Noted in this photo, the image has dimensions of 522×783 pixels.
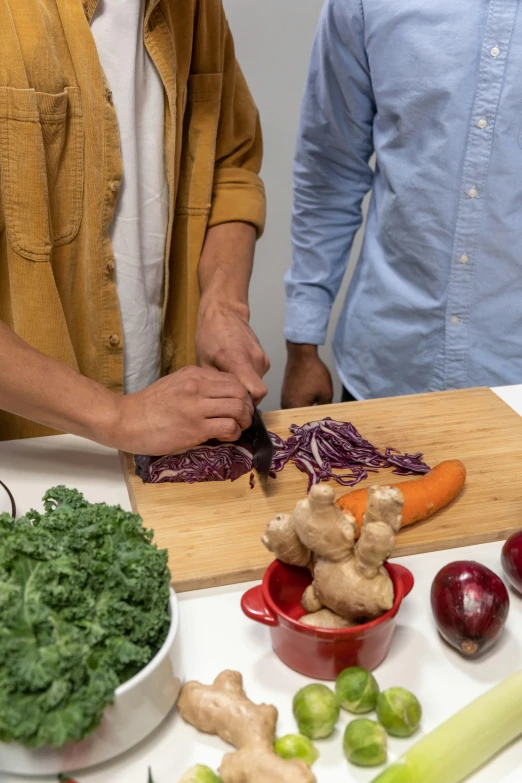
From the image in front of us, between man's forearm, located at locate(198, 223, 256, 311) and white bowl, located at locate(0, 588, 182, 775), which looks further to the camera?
man's forearm, located at locate(198, 223, 256, 311)

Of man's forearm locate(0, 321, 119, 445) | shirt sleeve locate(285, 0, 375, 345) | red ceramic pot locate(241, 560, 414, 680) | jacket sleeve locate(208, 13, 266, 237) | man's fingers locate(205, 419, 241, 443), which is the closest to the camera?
red ceramic pot locate(241, 560, 414, 680)

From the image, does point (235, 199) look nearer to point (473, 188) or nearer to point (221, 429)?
point (473, 188)

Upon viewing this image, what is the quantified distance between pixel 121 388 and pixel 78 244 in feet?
1.43

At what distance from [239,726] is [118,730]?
160 millimetres

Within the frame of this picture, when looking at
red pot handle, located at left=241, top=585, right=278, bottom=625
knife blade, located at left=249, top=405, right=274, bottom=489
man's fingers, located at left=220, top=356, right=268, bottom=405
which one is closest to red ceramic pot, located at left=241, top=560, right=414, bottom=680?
red pot handle, located at left=241, top=585, right=278, bottom=625

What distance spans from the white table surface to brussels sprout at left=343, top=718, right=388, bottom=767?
1.1 inches

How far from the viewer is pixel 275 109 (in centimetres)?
420

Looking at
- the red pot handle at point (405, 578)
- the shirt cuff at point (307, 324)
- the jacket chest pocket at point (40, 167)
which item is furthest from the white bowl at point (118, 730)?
the shirt cuff at point (307, 324)

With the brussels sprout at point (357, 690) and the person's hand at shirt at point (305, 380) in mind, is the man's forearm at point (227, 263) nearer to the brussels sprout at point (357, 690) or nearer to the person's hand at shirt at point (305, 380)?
the person's hand at shirt at point (305, 380)

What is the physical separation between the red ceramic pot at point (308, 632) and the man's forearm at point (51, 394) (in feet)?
2.02

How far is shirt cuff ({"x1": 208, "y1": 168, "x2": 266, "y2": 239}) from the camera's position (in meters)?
2.27

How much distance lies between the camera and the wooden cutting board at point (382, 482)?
57.9 inches

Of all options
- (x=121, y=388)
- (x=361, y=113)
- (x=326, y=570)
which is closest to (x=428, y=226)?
(x=361, y=113)

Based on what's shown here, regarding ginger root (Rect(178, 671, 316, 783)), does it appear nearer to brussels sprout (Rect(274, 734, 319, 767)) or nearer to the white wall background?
brussels sprout (Rect(274, 734, 319, 767))
